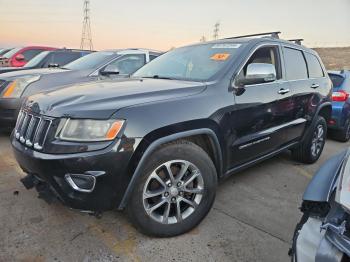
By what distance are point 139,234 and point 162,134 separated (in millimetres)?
930

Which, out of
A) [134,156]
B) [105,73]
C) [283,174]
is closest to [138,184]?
[134,156]

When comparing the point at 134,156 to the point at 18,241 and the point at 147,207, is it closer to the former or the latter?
the point at 147,207

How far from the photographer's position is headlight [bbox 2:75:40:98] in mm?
4789

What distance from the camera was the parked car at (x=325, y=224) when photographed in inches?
55.1

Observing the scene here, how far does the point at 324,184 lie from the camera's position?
1.80 meters

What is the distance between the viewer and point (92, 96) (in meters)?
2.42

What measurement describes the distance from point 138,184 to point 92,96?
30.8 inches

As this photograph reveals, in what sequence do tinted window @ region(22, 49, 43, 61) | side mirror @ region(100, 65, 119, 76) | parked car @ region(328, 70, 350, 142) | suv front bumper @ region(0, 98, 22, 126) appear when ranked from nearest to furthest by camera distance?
suv front bumper @ region(0, 98, 22, 126)
side mirror @ region(100, 65, 119, 76)
parked car @ region(328, 70, 350, 142)
tinted window @ region(22, 49, 43, 61)

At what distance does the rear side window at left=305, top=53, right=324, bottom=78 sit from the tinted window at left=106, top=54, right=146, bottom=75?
3.22 metres

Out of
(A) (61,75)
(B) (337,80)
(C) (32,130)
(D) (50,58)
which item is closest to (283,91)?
(C) (32,130)

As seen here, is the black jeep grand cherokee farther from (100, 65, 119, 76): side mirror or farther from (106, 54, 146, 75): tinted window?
(106, 54, 146, 75): tinted window

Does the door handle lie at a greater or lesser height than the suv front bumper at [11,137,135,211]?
greater

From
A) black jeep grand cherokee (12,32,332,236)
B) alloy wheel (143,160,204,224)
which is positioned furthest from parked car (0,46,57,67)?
alloy wheel (143,160,204,224)

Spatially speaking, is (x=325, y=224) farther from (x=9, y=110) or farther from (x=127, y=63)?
(x=127, y=63)
